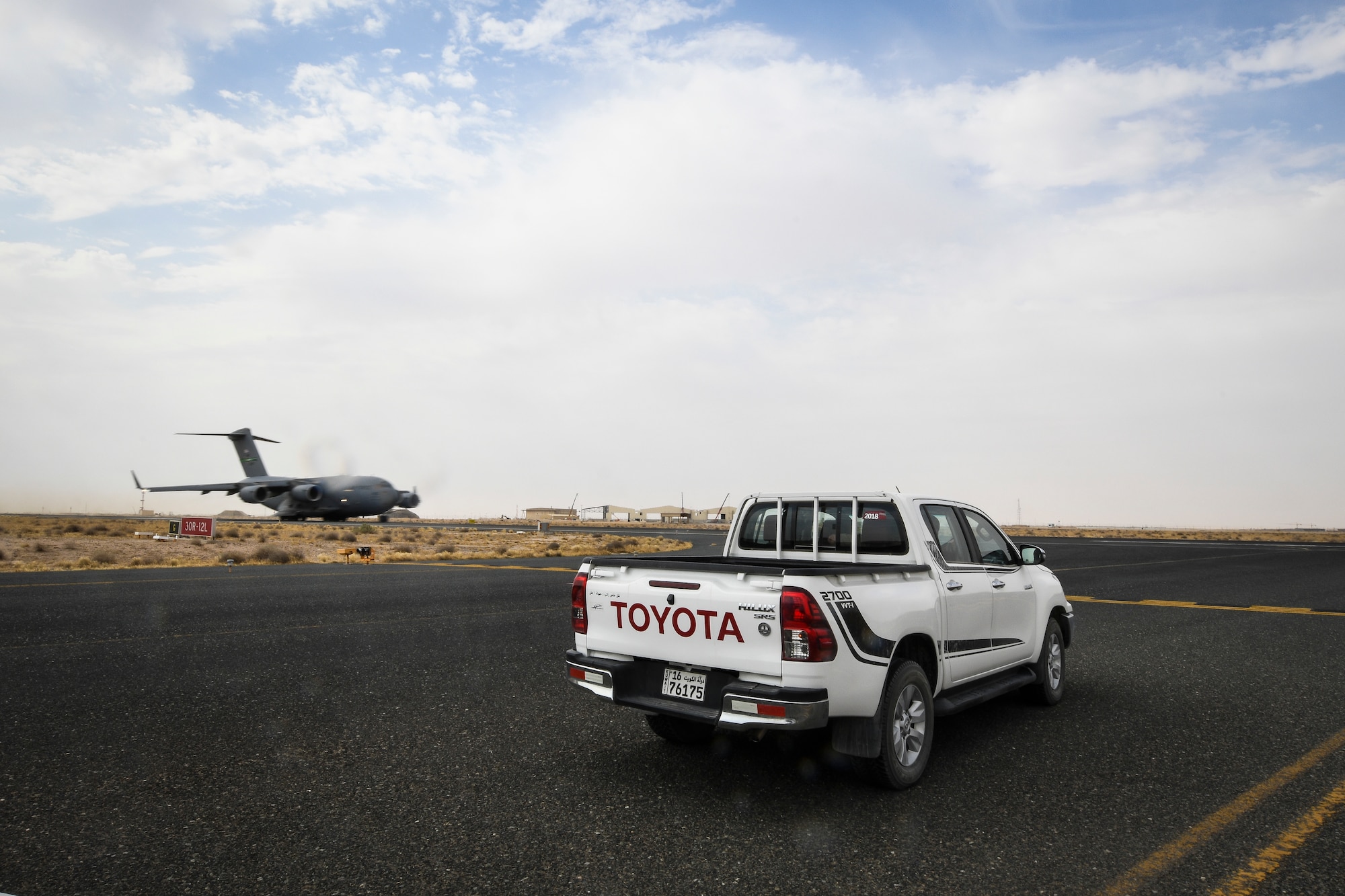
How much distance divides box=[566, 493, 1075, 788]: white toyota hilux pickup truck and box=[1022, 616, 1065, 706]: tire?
0.33 meters

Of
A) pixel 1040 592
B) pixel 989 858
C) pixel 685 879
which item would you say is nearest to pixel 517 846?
pixel 685 879

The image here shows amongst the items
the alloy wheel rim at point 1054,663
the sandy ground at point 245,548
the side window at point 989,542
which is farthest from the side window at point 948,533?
the sandy ground at point 245,548

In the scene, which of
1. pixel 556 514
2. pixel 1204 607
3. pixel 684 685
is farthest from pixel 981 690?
pixel 556 514

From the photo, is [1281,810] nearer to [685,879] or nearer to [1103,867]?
[1103,867]

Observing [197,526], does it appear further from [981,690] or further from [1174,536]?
[1174,536]

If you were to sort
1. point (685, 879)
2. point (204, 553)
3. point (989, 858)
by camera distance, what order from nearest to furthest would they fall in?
point (685, 879) < point (989, 858) < point (204, 553)

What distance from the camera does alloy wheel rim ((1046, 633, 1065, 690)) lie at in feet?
23.4

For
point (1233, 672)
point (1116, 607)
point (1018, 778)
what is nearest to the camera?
point (1018, 778)

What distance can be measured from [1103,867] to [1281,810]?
146 cm

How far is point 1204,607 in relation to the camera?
1438 centimetres

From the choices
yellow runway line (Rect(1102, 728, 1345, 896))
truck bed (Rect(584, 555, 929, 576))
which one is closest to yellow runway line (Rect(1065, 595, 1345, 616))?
yellow runway line (Rect(1102, 728, 1345, 896))

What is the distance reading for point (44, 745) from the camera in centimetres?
575

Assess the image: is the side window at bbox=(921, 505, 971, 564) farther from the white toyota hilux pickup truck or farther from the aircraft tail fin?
the aircraft tail fin

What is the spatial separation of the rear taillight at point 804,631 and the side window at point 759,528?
1.98 meters
